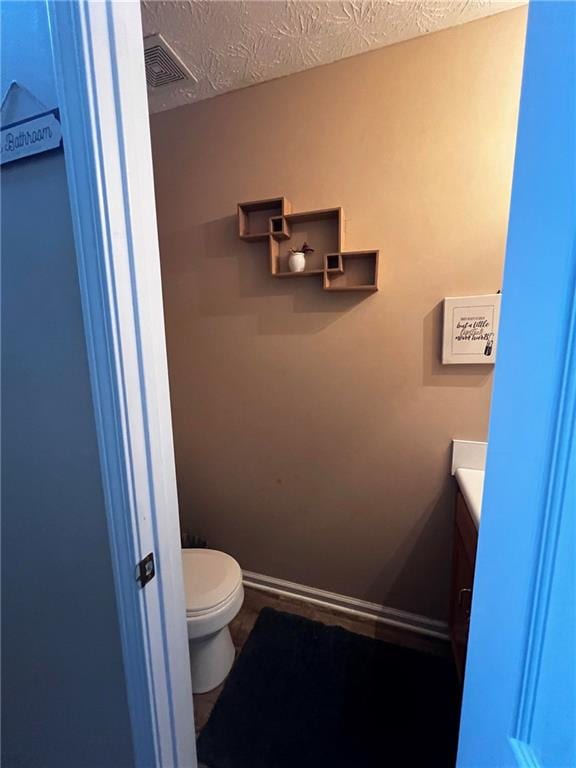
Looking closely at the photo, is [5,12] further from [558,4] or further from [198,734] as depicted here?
[198,734]

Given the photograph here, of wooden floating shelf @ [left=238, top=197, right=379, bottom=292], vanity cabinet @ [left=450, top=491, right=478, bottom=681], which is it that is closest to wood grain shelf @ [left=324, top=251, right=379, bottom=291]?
wooden floating shelf @ [left=238, top=197, right=379, bottom=292]

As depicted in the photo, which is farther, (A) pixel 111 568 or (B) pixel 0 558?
(B) pixel 0 558

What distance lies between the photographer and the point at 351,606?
5.36 feet

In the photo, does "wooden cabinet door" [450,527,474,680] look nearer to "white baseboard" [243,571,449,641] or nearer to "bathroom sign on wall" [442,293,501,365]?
"white baseboard" [243,571,449,641]

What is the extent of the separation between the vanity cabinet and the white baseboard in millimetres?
178

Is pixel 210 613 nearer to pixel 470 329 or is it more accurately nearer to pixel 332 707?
pixel 332 707

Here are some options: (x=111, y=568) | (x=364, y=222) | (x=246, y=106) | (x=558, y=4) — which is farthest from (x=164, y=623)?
(x=246, y=106)

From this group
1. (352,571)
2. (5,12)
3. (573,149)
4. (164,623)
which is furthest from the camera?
(352,571)

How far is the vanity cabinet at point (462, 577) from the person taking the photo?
106cm

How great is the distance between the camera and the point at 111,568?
24.5 inches

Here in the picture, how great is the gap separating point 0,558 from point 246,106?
185 cm

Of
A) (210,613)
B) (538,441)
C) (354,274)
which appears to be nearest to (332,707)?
(210,613)

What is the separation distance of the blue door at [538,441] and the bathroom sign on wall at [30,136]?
681 mm

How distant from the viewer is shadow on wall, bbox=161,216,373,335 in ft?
4.81
